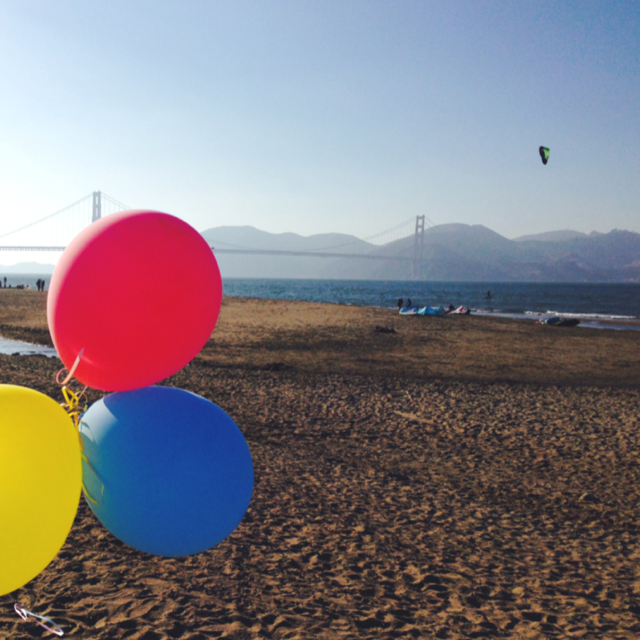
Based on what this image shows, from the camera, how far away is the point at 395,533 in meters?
2.98

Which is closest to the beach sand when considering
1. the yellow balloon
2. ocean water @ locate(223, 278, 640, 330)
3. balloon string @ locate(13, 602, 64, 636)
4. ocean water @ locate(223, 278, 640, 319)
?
balloon string @ locate(13, 602, 64, 636)

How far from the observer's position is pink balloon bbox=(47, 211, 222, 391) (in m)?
1.92

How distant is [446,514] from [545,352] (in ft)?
32.7

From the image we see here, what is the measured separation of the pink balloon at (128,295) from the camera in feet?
6.31

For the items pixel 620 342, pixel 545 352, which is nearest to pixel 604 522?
pixel 545 352

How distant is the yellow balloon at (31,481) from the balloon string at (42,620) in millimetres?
296

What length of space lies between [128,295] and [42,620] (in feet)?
4.52

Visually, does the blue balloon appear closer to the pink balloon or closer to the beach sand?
the pink balloon

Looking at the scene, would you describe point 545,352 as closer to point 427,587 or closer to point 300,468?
point 300,468

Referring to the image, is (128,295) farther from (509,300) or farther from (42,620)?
(509,300)

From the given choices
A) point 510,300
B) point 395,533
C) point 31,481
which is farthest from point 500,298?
point 31,481

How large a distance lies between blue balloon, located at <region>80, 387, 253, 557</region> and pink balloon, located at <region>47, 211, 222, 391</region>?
149mm

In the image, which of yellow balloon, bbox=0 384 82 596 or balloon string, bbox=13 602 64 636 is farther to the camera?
balloon string, bbox=13 602 64 636

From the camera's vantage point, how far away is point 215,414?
85.6 inches
